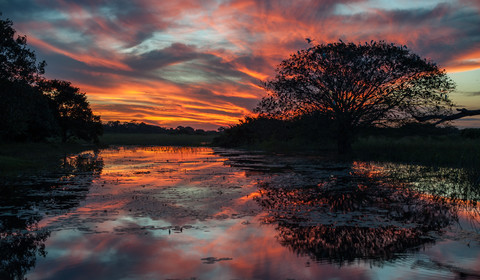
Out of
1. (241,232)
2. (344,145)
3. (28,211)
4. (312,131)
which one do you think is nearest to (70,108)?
(312,131)

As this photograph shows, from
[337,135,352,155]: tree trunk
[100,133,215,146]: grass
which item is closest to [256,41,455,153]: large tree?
[337,135,352,155]: tree trunk

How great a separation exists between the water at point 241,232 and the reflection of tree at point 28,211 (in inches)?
1.4

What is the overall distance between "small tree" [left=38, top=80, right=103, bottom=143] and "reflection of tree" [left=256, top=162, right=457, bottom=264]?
55754 mm

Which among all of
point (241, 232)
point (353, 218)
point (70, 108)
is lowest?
point (241, 232)

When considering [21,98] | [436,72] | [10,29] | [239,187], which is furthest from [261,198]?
[436,72]

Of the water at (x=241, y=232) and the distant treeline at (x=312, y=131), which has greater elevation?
the distant treeline at (x=312, y=131)

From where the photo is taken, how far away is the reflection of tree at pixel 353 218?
7.50 meters

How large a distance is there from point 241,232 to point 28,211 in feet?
23.1

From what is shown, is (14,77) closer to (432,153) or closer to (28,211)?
(28,211)

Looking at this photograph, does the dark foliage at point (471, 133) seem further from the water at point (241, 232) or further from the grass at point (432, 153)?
the water at point (241, 232)

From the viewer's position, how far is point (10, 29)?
2848cm

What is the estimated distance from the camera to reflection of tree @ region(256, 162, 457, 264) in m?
7.50

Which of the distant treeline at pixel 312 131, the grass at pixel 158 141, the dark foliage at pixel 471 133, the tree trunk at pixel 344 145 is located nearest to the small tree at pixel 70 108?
the grass at pixel 158 141

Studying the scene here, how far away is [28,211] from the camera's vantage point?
1107 cm
